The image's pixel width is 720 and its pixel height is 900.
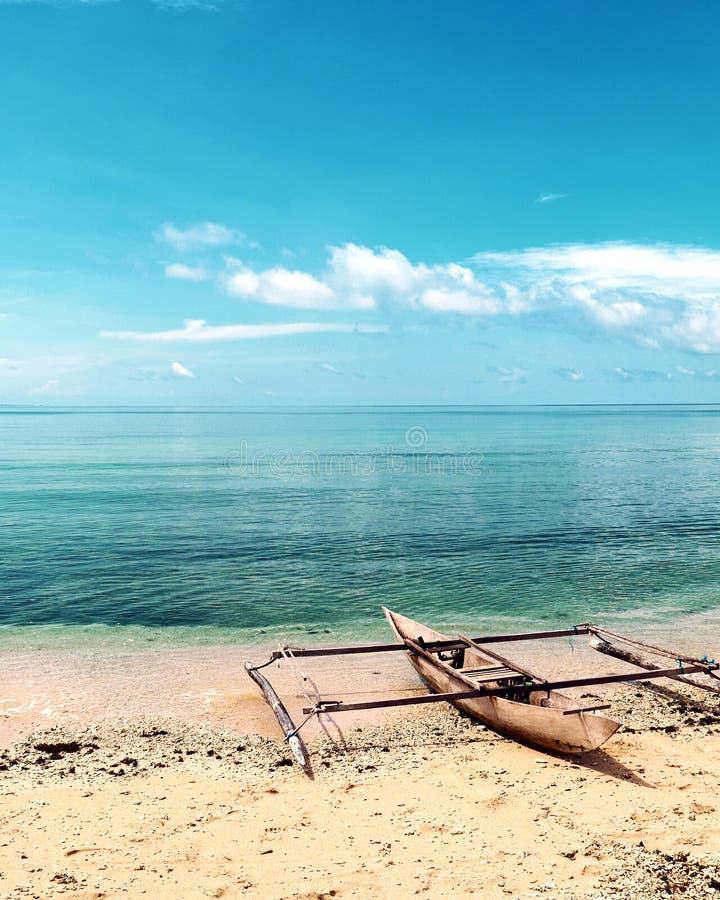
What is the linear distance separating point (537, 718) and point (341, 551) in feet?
61.6

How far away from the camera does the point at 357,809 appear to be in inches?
388

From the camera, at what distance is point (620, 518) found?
123 feet

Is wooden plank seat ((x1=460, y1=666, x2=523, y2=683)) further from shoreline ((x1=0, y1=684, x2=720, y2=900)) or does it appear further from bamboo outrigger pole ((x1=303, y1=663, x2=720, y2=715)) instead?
A: shoreline ((x1=0, y1=684, x2=720, y2=900))

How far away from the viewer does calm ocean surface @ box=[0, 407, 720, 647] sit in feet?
69.6

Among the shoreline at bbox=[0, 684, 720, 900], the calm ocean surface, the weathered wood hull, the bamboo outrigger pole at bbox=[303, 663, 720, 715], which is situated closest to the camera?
the shoreline at bbox=[0, 684, 720, 900]

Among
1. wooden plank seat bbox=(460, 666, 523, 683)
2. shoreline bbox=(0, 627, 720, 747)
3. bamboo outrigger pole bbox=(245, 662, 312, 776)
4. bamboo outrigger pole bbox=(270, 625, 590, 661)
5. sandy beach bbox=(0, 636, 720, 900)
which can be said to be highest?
bamboo outrigger pole bbox=(270, 625, 590, 661)

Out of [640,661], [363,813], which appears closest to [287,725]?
[363,813]

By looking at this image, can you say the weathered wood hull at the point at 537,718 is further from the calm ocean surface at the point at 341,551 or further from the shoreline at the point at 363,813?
the calm ocean surface at the point at 341,551

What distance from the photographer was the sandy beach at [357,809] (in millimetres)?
8195

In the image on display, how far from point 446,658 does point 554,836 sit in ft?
21.4

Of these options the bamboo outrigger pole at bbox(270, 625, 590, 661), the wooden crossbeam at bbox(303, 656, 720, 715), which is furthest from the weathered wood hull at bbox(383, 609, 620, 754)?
the bamboo outrigger pole at bbox(270, 625, 590, 661)

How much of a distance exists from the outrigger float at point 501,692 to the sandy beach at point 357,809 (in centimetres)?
38

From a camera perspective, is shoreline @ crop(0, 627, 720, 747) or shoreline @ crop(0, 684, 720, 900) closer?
shoreline @ crop(0, 684, 720, 900)

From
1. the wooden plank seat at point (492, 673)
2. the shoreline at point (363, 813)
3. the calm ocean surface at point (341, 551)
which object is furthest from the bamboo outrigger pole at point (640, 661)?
the calm ocean surface at point (341, 551)
